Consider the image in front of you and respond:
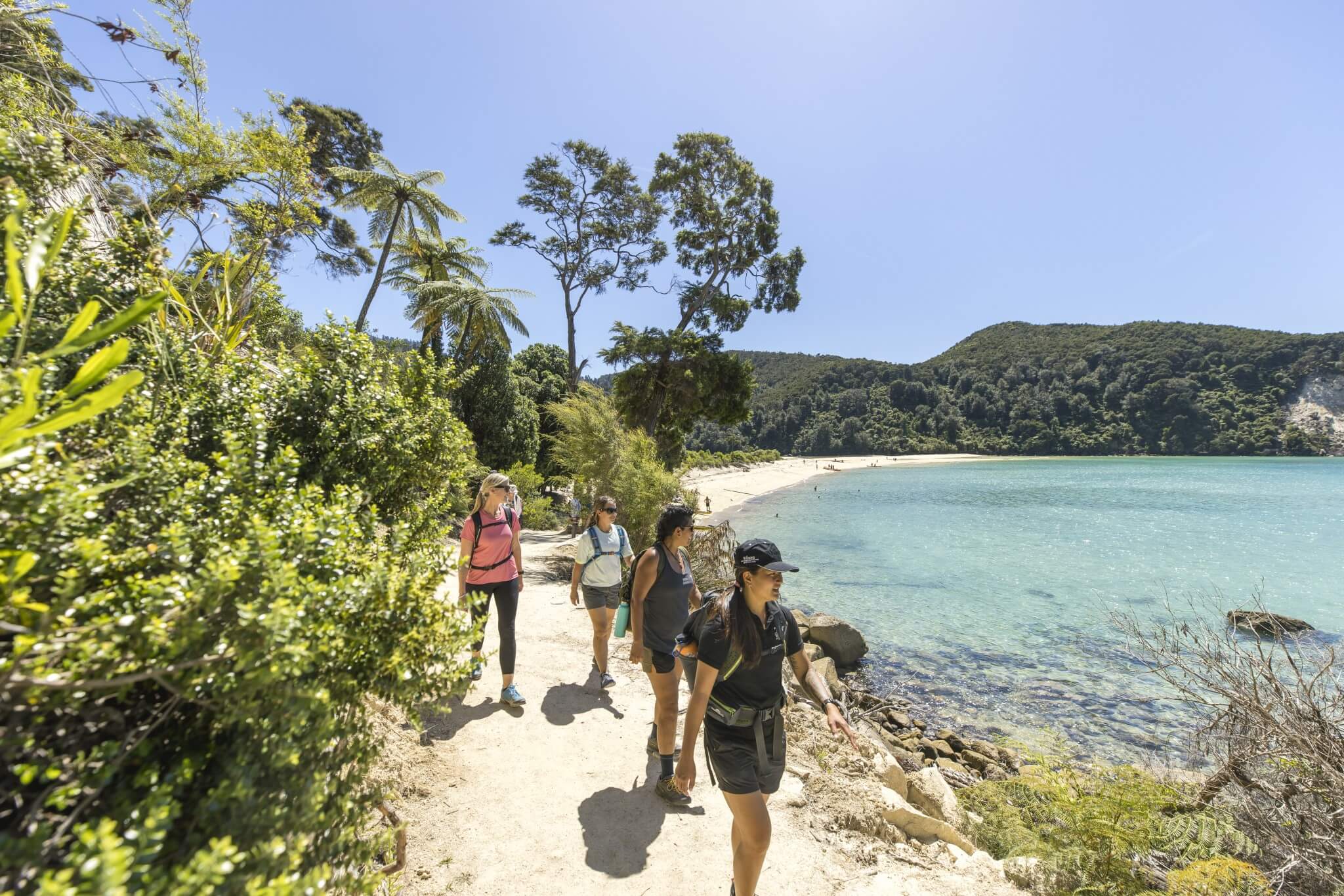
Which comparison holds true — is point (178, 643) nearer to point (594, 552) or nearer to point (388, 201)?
point (594, 552)

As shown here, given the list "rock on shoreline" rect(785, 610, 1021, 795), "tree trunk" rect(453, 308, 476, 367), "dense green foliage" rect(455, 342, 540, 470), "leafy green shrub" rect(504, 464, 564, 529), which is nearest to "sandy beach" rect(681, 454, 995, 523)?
"leafy green shrub" rect(504, 464, 564, 529)

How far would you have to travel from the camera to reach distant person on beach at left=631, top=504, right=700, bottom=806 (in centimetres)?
395

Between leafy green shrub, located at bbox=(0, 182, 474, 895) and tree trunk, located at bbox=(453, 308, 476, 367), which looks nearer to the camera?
leafy green shrub, located at bbox=(0, 182, 474, 895)

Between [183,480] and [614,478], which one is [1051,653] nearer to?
[614,478]

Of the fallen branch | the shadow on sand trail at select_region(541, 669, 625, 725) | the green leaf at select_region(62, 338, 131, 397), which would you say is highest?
the green leaf at select_region(62, 338, 131, 397)

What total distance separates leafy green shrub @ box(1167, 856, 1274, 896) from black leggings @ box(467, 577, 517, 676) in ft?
15.8

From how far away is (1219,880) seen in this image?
3.27 meters

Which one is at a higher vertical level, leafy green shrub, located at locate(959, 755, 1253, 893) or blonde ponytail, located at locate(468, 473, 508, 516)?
blonde ponytail, located at locate(468, 473, 508, 516)

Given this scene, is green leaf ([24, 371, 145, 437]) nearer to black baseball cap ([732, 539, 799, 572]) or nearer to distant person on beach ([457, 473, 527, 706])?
black baseball cap ([732, 539, 799, 572])

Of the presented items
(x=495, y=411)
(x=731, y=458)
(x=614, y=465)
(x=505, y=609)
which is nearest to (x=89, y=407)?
(x=505, y=609)

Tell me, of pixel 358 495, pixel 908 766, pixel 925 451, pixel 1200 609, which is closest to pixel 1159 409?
pixel 925 451

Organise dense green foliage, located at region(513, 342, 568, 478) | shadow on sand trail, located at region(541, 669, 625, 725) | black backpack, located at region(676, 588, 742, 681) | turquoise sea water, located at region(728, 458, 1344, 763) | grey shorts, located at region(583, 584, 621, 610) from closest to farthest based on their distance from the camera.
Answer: black backpack, located at region(676, 588, 742, 681) → shadow on sand trail, located at region(541, 669, 625, 725) → grey shorts, located at region(583, 584, 621, 610) → turquoise sea water, located at region(728, 458, 1344, 763) → dense green foliage, located at region(513, 342, 568, 478)

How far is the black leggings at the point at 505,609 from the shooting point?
4730 millimetres

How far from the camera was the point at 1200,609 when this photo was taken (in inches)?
589
